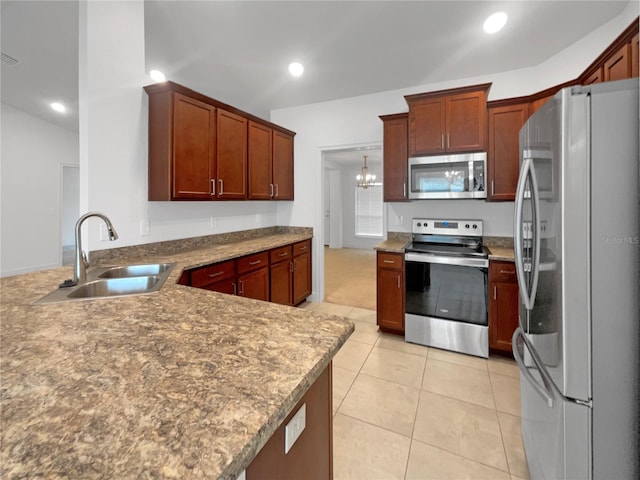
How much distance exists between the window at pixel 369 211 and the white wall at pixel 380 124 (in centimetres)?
467

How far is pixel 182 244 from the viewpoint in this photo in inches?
113

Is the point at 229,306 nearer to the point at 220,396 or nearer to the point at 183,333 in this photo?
the point at 183,333

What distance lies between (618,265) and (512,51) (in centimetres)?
274

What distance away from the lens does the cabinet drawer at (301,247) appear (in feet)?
12.3

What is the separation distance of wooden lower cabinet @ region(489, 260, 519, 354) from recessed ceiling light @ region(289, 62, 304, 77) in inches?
110

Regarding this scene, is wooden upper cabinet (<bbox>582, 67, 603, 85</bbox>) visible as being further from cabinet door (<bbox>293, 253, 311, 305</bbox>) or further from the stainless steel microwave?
cabinet door (<bbox>293, 253, 311, 305</bbox>)

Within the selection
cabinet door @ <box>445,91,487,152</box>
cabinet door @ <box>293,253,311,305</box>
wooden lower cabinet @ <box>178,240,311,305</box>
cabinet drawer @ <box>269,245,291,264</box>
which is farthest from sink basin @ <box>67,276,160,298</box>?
cabinet door @ <box>445,91,487,152</box>

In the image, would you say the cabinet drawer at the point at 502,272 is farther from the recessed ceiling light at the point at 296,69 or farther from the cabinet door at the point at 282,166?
the recessed ceiling light at the point at 296,69

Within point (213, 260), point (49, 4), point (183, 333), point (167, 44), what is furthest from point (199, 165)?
point (183, 333)

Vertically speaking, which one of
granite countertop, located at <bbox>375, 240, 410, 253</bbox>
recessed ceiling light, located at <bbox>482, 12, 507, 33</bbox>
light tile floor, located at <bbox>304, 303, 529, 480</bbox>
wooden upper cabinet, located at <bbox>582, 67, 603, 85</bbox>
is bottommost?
light tile floor, located at <bbox>304, 303, 529, 480</bbox>

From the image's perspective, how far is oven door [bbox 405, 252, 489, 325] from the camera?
2.65m

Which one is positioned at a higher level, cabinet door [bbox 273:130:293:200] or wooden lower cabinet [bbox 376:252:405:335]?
cabinet door [bbox 273:130:293:200]

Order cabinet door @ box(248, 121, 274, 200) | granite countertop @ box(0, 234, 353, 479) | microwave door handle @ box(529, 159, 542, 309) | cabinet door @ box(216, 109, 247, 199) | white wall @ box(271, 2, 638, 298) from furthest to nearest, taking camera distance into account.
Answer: cabinet door @ box(248, 121, 274, 200), cabinet door @ box(216, 109, 247, 199), white wall @ box(271, 2, 638, 298), microwave door handle @ box(529, 159, 542, 309), granite countertop @ box(0, 234, 353, 479)

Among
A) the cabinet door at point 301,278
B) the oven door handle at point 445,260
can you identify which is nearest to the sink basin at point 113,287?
the cabinet door at point 301,278
